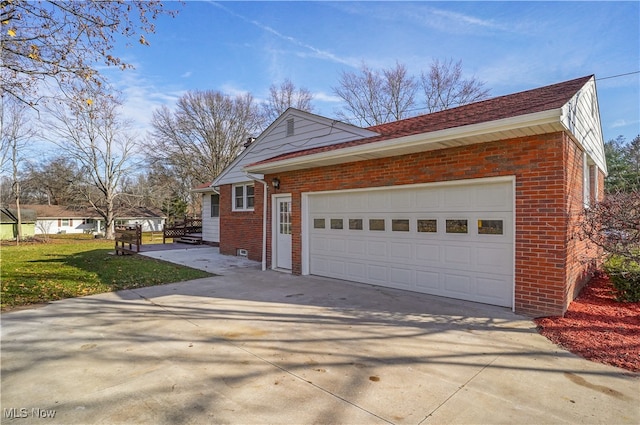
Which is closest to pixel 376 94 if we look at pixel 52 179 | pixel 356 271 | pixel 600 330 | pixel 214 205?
pixel 214 205

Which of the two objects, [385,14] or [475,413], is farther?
[385,14]

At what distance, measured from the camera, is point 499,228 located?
5.53 meters

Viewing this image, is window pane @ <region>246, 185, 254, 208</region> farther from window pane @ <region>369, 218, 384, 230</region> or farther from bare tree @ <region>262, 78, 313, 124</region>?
bare tree @ <region>262, 78, 313, 124</region>

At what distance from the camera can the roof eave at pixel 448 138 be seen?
14.9 feet

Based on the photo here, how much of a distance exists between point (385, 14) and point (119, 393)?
405 inches

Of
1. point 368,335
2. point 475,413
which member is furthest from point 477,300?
point 475,413

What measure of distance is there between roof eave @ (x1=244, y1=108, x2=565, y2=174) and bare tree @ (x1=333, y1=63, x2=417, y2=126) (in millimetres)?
17675

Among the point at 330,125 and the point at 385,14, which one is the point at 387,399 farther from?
the point at 385,14

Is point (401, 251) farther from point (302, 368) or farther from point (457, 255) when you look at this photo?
point (302, 368)

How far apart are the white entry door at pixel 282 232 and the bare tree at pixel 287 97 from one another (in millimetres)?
19955

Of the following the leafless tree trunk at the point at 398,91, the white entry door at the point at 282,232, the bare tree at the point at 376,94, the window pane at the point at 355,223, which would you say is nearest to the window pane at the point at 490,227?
the window pane at the point at 355,223

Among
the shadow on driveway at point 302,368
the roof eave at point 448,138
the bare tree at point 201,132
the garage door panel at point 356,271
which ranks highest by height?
the bare tree at point 201,132

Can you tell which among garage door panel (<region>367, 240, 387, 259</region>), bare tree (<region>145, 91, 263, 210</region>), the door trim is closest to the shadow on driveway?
garage door panel (<region>367, 240, 387, 259</region>)

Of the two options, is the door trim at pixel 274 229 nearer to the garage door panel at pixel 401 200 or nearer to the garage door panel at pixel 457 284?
the garage door panel at pixel 401 200
